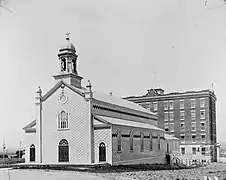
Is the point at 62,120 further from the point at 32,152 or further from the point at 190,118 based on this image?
the point at 190,118

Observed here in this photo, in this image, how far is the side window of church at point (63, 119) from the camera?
150 feet

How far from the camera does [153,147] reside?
5834 centimetres

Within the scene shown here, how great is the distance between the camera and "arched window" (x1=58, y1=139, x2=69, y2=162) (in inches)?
1772

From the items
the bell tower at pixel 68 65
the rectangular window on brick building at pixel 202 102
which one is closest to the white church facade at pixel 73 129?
the bell tower at pixel 68 65

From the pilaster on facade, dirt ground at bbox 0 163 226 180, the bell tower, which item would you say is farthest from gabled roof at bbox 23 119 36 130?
dirt ground at bbox 0 163 226 180

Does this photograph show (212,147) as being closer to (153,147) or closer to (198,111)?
(198,111)

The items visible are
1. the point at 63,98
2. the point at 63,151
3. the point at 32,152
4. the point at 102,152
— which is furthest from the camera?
the point at 32,152

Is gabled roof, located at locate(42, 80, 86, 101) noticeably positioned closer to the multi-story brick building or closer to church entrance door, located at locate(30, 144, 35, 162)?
church entrance door, located at locate(30, 144, 35, 162)

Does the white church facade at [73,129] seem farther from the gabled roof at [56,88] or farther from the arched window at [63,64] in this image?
the arched window at [63,64]

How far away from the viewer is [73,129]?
44906 mm

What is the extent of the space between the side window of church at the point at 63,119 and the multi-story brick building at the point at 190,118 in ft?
121

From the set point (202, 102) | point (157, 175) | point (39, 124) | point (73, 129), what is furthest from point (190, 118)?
point (157, 175)

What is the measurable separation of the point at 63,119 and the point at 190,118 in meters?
41.3

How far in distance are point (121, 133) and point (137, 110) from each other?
1672 centimetres
